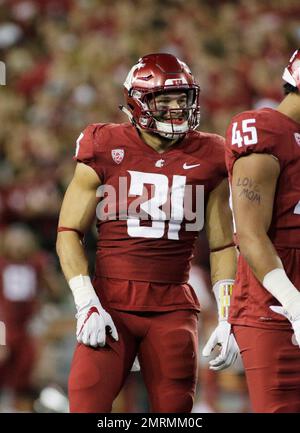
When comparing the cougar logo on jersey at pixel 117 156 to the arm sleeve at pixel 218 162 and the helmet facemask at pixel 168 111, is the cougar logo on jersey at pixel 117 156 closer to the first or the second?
the helmet facemask at pixel 168 111

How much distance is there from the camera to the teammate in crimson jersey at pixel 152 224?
108 inches

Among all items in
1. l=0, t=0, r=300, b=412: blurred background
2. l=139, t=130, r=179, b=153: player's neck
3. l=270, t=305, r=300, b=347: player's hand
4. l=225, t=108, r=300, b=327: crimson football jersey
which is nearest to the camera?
l=270, t=305, r=300, b=347: player's hand

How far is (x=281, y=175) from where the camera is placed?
237cm

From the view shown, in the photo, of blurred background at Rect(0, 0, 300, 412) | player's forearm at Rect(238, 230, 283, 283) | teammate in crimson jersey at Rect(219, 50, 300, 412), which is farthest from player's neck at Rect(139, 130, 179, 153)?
blurred background at Rect(0, 0, 300, 412)

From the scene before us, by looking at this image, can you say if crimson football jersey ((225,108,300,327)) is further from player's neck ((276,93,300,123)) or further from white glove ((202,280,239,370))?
white glove ((202,280,239,370))

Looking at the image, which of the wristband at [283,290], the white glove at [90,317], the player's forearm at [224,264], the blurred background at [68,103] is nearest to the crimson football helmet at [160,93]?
the player's forearm at [224,264]

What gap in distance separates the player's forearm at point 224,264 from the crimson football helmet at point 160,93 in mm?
392

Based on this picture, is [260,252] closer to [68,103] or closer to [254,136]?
[254,136]

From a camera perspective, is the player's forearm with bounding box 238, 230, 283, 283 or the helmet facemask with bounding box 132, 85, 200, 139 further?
the helmet facemask with bounding box 132, 85, 200, 139

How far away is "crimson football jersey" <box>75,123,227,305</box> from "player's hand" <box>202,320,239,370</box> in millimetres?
201

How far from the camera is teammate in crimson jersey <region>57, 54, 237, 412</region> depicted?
2.75 metres

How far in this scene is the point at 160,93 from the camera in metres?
2.83
